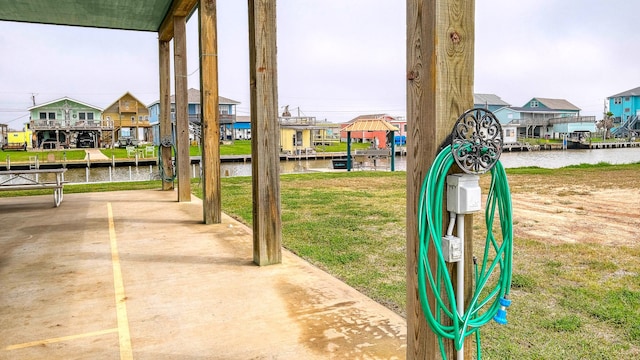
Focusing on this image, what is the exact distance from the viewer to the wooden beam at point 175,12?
25.8 feet

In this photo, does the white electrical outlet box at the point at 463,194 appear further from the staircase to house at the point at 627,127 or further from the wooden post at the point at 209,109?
the staircase to house at the point at 627,127

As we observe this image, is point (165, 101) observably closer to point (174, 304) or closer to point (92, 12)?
point (92, 12)

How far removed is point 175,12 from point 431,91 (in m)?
7.65

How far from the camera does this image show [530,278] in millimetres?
3961

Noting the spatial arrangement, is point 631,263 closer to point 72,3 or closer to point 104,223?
point 104,223

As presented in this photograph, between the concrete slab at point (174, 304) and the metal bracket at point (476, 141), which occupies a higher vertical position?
the metal bracket at point (476, 141)

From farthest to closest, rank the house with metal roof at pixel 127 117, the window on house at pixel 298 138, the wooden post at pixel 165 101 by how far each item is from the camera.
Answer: the house with metal roof at pixel 127 117 < the window on house at pixel 298 138 < the wooden post at pixel 165 101

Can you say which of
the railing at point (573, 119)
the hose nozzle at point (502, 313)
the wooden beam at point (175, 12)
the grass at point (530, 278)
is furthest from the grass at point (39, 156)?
the railing at point (573, 119)

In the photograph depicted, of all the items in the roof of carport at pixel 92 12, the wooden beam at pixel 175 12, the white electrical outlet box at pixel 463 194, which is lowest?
the white electrical outlet box at pixel 463 194

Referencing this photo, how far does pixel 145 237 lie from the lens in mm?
5777

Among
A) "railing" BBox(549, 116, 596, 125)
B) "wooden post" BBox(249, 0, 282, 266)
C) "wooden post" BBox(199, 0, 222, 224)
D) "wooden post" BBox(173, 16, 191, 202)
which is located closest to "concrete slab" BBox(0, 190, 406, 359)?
"wooden post" BBox(249, 0, 282, 266)

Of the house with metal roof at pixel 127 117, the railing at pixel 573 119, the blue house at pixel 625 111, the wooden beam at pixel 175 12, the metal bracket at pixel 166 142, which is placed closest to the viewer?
the wooden beam at pixel 175 12

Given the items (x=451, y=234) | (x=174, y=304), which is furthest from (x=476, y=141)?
(x=174, y=304)

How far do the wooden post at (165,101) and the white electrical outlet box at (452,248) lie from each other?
31.4 feet
